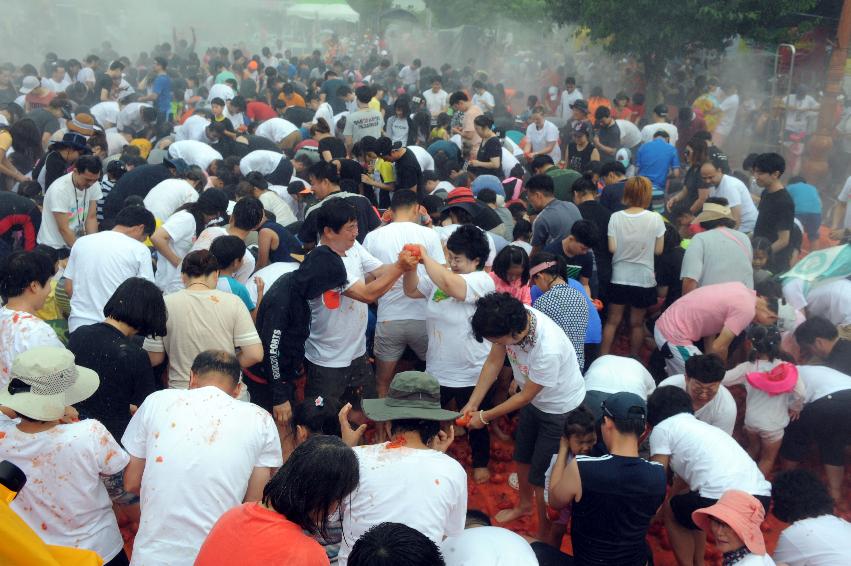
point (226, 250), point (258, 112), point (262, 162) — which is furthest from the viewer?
point (258, 112)

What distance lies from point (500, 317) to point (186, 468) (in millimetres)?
1753

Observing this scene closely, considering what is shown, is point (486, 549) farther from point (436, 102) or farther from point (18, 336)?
point (436, 102)

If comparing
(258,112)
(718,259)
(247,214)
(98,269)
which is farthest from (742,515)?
(258,112)

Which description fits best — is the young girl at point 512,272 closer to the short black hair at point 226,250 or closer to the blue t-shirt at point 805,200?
the short black hair at point 226,250

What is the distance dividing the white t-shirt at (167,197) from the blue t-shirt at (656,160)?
5689 mm

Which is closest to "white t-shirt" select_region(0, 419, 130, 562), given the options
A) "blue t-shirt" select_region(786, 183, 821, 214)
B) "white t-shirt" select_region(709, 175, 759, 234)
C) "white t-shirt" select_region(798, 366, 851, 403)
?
"white t-shirt" select_region(798, 366, 851, 403)

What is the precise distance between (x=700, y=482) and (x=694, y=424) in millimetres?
338

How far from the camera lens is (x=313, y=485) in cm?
238

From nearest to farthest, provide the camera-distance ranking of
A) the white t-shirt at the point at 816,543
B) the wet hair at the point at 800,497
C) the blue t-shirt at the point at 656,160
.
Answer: the white t-shirt at the point at 816,543 < the wet hair at the point at 800,497 < the blue t-shirt at the point at 656,160

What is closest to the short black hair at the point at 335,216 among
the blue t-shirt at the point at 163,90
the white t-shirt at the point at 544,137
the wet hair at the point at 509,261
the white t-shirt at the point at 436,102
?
the wet hair at the point at 509,261

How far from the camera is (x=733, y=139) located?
50.1ft

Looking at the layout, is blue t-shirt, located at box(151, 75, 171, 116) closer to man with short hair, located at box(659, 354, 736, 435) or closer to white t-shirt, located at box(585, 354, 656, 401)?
white t-shirt, located at box(585, 354, 656, 401)

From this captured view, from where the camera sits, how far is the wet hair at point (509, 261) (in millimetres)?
4918

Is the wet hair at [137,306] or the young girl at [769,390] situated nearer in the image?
the wet hair at [137,306]
